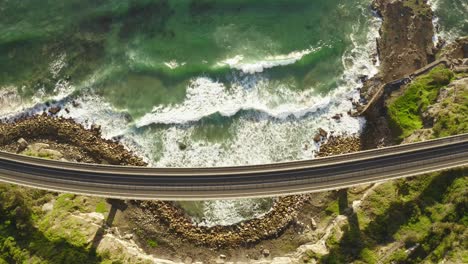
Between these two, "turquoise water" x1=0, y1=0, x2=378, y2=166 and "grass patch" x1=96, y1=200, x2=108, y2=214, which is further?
"turquoise water" x1=0, y1=0, x2=378, y2=166

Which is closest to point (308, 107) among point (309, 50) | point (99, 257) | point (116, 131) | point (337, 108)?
point (337, 108)

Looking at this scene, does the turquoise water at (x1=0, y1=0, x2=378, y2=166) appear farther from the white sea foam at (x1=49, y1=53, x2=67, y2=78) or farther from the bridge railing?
the bridge railing

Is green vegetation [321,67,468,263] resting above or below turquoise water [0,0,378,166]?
below

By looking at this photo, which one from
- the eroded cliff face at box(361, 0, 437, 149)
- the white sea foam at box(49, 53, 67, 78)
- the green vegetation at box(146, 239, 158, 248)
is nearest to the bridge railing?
the eroded cliff face at box(361, 0, 437, 149)

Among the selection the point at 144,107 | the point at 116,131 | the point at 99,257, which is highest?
the point at 144,107

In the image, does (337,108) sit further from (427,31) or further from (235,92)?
(427,31)

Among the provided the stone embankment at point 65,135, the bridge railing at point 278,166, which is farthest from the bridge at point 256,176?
the stone embankment at point 65,135
